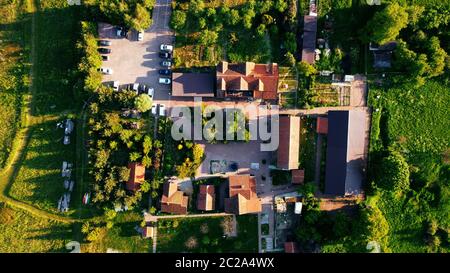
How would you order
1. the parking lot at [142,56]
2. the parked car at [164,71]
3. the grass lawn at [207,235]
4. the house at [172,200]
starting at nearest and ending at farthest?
the house at [172,200], the parked car at [164,71], the parking lot at [142,56], the grass lawn at [207,235]

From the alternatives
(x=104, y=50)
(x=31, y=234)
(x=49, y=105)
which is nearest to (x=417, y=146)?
(x=104, y=50)

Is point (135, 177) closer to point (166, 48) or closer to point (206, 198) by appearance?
point (206, 198)

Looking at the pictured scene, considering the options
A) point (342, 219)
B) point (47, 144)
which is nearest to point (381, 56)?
point (342, 219)

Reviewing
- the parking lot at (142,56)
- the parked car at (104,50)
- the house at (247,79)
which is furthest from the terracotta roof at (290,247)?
the parked car at (104,50)

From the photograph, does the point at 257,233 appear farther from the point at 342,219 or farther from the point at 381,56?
the point at 381,56

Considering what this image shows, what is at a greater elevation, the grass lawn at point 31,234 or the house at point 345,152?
the house at point 345,152

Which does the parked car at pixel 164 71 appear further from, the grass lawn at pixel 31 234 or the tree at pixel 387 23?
the tree at pixel 387 23
